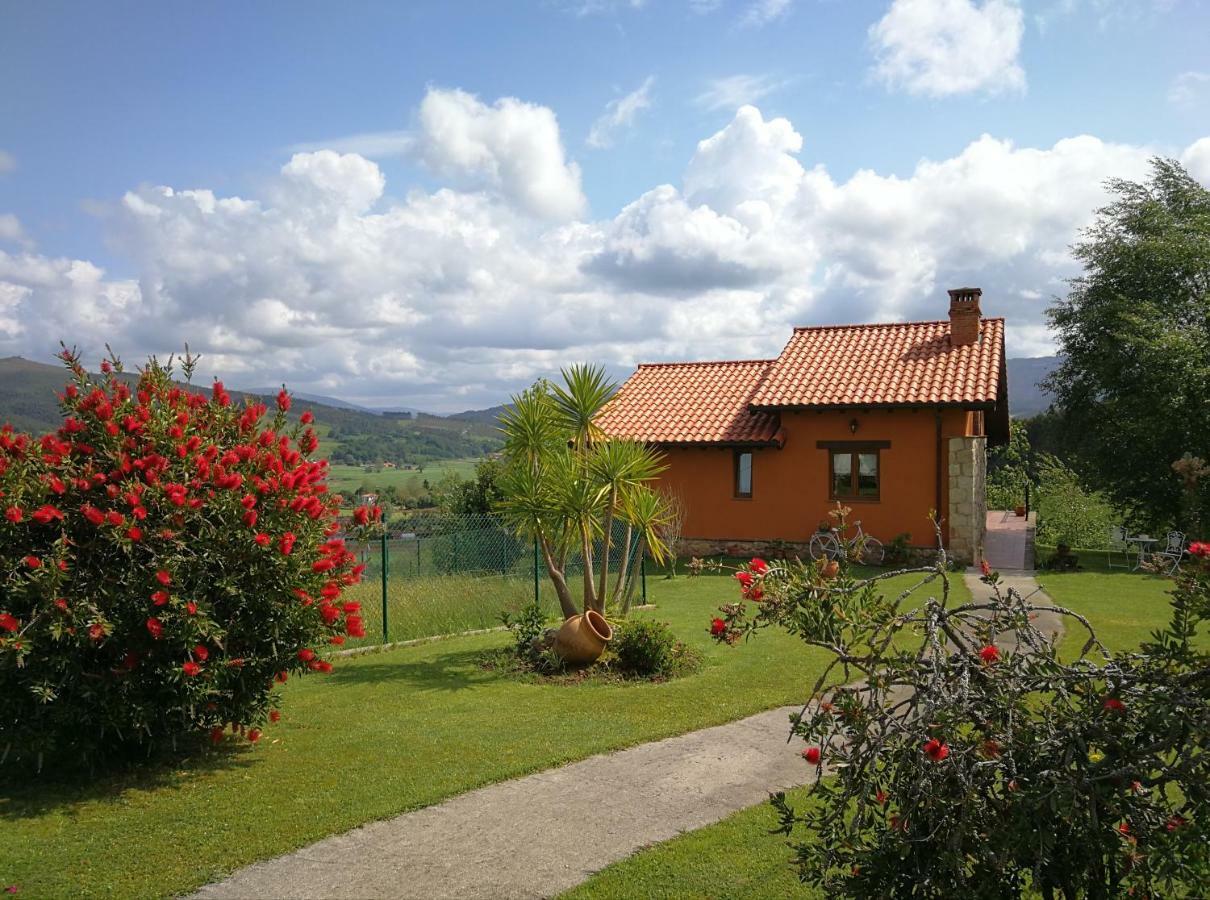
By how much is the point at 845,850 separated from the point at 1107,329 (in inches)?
965

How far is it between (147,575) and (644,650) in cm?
531

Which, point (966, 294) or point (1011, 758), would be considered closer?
point (1011, 758)

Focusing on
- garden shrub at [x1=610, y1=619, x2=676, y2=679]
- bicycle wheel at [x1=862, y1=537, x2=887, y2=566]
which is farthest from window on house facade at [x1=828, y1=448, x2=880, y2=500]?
garden shrub at [x1=610, y1=619, x2=676, y2=679]

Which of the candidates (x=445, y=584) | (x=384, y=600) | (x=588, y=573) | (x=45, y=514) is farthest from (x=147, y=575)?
(x=445, y=584)

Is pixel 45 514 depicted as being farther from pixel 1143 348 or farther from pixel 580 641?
pixel 1143 348

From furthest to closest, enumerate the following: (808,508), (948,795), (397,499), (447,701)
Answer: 1. (397,499)
2. (808,508)
3. (447,701)
4. (948,795)

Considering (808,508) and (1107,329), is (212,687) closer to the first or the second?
(808,508)

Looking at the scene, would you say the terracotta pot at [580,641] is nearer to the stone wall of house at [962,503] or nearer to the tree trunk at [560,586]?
the tree trunk at [560,586]

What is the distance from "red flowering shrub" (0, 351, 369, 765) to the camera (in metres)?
5.85

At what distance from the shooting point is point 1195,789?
286 centimetres

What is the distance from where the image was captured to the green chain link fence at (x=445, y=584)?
40.1 ft

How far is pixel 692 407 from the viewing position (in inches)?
875

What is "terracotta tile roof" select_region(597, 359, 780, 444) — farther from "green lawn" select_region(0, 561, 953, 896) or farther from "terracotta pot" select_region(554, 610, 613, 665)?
"green lawn" select_region(0, 561, 953, 896)

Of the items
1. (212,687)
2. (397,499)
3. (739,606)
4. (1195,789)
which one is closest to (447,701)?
(212,687)
